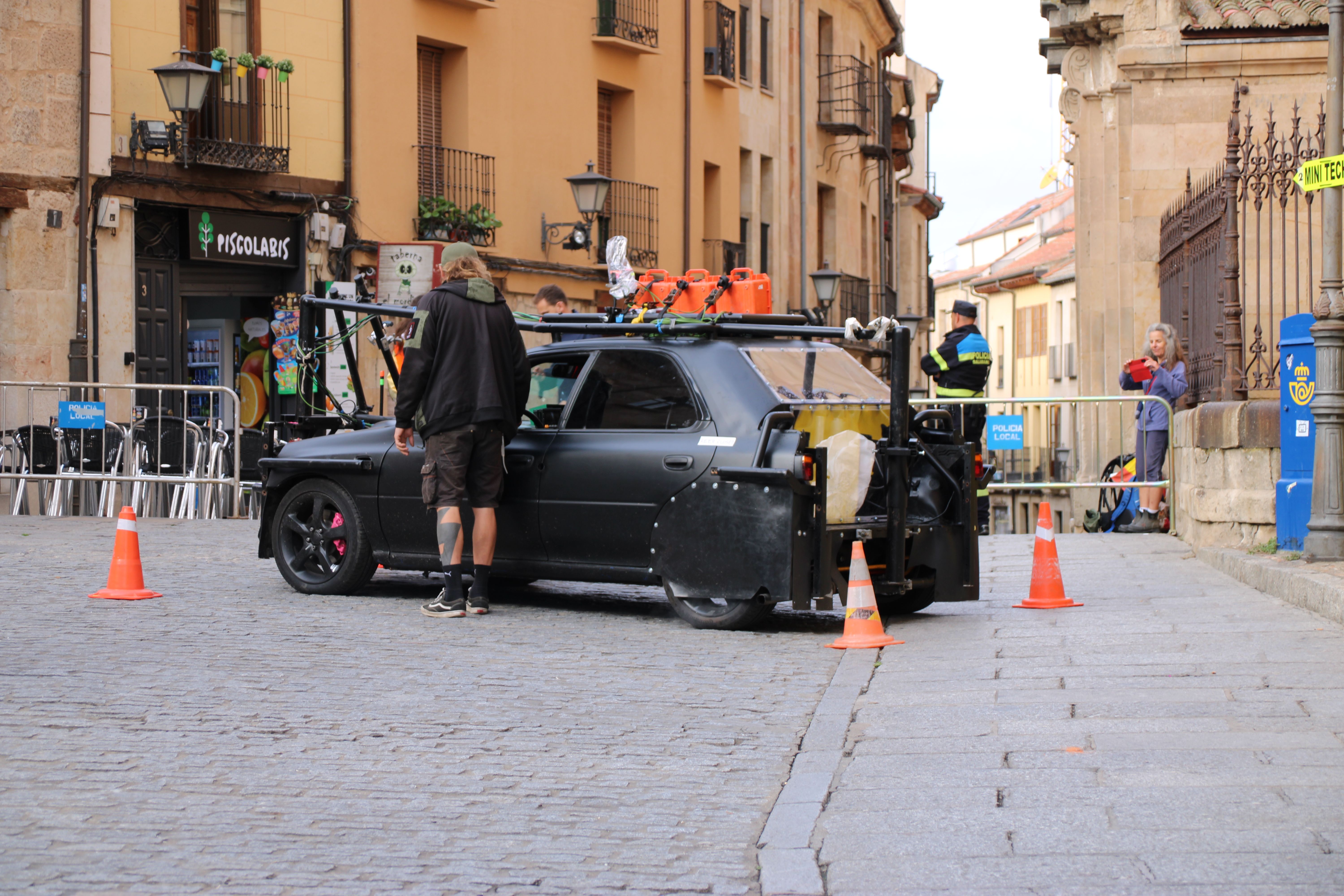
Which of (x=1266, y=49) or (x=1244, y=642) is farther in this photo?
(x=1266, y=49)

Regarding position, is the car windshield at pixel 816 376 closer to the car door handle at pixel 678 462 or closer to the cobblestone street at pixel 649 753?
the car door handle at pixel 678 462

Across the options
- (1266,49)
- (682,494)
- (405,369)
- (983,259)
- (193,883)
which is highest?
(983,259)

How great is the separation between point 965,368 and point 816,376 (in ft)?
20.9

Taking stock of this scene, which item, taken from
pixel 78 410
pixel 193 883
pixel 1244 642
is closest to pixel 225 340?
pixel 78 410

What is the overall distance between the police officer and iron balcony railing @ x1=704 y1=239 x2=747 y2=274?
15778 millimetres

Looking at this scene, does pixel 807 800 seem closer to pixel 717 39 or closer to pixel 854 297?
pixel 717 39

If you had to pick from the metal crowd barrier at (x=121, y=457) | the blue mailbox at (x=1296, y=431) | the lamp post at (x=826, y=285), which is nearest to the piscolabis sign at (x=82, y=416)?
the metal crowd barrier at (x=121, y=457)

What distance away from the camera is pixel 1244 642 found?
7477 mm

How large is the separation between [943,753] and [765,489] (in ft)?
9.29

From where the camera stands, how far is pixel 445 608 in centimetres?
874

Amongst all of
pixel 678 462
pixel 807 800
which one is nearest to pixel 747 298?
pixel 678 462

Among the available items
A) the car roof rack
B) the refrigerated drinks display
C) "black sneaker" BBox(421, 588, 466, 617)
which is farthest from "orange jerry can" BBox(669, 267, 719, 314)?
the refrigerated drinks display

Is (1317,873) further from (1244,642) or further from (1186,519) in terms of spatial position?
(1186,519)

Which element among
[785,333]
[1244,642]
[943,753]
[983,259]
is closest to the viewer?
[943,753]
